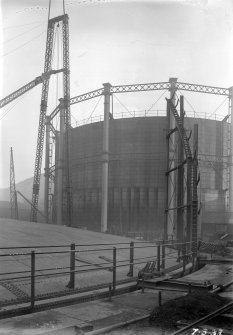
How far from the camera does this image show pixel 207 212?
4909cm

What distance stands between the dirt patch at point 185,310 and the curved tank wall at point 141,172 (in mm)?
38318

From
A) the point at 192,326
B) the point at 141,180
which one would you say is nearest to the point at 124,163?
the point at 141,180

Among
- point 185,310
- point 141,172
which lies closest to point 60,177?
point 141,172

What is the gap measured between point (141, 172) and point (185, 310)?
40.7 meters

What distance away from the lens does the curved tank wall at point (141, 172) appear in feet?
159

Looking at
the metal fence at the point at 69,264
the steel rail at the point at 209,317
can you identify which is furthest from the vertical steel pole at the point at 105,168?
the steel rail at the point at 209,317

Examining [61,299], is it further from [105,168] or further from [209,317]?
[105,168]

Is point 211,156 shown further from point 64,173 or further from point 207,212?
point 64,173

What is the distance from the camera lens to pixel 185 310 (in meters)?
7.63

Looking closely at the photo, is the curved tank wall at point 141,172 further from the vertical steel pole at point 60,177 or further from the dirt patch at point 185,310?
the dirt patch at point 185,310

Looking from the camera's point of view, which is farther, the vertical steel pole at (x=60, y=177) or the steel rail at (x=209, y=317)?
the vertical steel pole at (x=60, y=177)

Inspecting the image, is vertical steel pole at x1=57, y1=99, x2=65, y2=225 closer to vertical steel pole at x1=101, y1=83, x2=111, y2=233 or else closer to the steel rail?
vertical steel pole at x1=101, y1=83, x2=111, y2=233

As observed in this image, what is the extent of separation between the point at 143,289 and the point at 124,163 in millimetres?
38935

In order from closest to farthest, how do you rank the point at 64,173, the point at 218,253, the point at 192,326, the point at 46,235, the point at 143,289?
the point at 192,326 → the point at 143,289 → the point at 46,235 → the point at 218,253 → the point at 64,173
